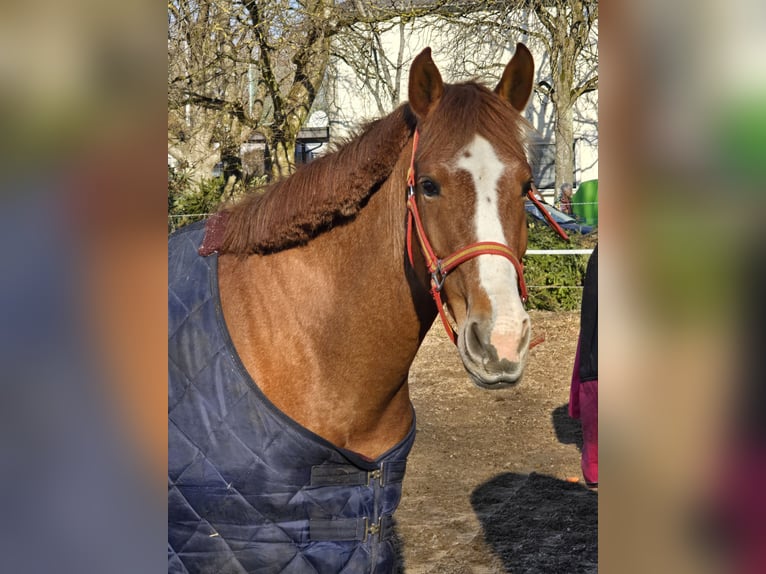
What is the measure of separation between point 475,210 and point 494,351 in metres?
0.35

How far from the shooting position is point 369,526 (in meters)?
2.00

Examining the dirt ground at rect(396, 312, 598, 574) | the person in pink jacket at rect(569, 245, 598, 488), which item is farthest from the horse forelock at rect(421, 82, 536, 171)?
the dirt ground at rect(396, 312, 598, 574)

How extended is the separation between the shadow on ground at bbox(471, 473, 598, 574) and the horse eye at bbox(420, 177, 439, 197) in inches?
101

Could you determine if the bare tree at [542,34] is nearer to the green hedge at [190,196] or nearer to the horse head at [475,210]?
the green hedge at [190,196]

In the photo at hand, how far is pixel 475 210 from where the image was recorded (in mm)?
1741

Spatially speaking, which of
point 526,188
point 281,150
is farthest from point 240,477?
point 281,150

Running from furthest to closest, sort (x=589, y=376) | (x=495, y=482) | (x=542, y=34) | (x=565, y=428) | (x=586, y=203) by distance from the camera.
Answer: (x=542, y=34), (x=586, y=203), (x=565, y=428), (x=495, y=482), (x=589, y=376)

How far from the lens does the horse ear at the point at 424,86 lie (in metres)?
1.92

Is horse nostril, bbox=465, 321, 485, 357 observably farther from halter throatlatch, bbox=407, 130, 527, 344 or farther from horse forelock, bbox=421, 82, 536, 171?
horse forelock, bbox=421, 82, 536, 171

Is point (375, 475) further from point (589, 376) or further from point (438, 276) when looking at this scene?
point (589, 376)

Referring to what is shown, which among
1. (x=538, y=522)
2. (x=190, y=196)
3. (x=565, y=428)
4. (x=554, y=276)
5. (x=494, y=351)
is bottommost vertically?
(x=565, y=428)
